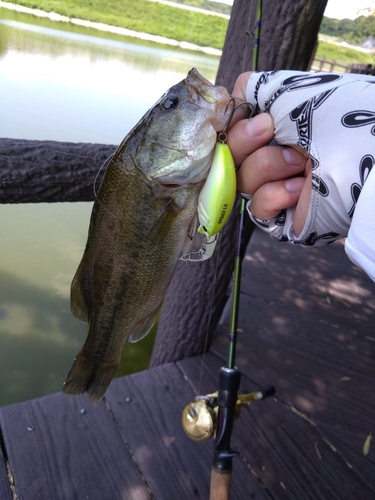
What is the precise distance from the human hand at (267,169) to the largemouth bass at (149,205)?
82 millimetres

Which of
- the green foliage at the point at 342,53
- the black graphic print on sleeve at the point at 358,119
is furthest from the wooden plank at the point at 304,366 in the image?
the green foliage at the point at 342,53

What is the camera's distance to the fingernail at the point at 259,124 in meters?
0.97

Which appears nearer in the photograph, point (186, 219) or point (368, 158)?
point (368, 158)

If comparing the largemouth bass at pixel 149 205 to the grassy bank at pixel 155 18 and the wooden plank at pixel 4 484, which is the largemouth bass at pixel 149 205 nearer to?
the grassy bank at pixel 155 18

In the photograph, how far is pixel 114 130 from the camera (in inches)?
234

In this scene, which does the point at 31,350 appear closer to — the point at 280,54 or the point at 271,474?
the point at 271,474

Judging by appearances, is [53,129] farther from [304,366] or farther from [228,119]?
[228,119]

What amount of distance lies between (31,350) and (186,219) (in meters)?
2.93

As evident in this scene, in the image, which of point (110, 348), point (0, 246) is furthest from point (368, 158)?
point (0, 246)

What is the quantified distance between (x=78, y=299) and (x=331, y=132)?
2.86ft

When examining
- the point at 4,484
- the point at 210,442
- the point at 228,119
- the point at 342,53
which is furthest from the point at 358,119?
the point at 342,53

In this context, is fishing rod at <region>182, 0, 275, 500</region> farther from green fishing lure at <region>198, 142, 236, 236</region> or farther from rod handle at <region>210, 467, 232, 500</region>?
green fishing lure at <region>198, 142, 236, 236</region>

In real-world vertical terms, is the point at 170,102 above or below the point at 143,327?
above

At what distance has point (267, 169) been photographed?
1.02m
